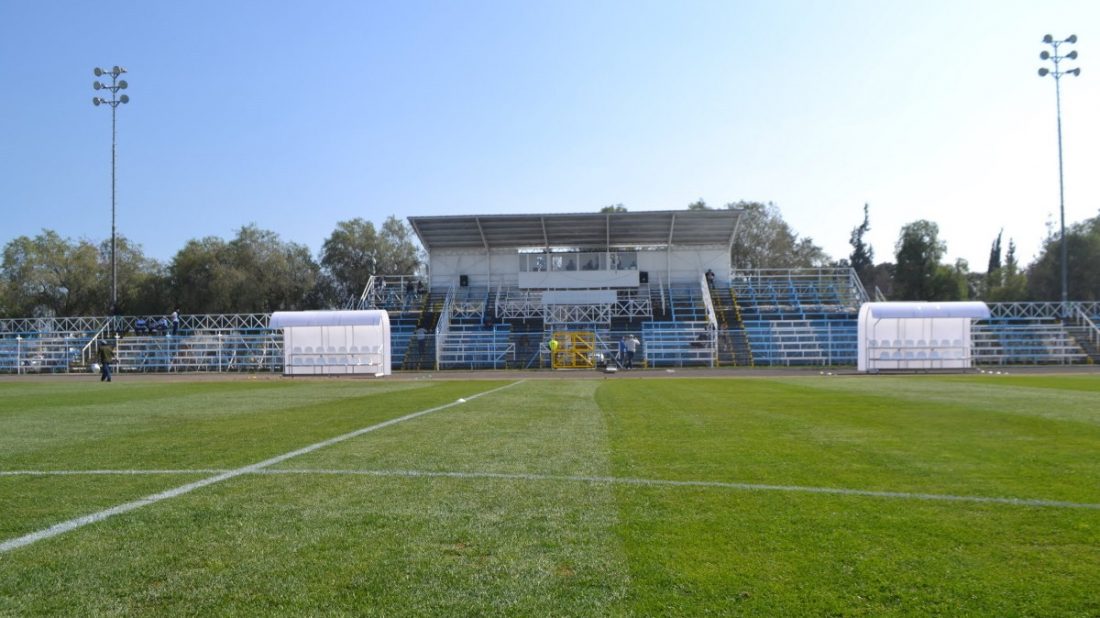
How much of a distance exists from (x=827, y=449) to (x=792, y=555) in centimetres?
422

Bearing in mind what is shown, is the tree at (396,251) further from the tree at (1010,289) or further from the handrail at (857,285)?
the tree at (1010,289)

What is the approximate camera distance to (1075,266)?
56906 millimetres

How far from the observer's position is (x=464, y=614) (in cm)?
337

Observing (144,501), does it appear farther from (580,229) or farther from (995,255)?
(995,255)

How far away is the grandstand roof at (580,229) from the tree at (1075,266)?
1051 inches

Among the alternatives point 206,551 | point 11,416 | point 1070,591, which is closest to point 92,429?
point 11,416

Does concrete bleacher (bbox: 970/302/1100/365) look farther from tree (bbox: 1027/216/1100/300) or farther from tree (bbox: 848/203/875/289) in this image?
tree (bbox: 848/203/875/289)

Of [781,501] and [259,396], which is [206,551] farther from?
[259,396]

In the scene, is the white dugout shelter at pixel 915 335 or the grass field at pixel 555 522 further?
the white dugout shelter at pixel 915 335

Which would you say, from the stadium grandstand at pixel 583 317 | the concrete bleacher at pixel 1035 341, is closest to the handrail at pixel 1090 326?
the concrete bleacher at pixel 1035 341

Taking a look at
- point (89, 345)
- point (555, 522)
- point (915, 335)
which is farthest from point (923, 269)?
point (555, 522)

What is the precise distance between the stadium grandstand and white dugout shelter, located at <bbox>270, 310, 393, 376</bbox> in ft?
1.90

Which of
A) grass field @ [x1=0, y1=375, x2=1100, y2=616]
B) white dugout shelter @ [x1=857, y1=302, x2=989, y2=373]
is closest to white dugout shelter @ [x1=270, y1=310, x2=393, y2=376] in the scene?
white dugout shelter @ [x1=857, y1=302, x2=989, y2=373]

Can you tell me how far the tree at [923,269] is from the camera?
64.2 meters
